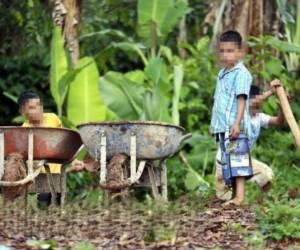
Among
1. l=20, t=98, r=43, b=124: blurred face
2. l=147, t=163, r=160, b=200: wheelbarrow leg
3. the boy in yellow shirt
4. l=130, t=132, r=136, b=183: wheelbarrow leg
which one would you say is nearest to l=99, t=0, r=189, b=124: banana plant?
the boy in yellow shirt

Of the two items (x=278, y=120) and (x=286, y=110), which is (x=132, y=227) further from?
(x=278, y=120)

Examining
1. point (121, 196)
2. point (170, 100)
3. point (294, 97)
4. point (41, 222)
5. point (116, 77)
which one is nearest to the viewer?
point (41, 222)

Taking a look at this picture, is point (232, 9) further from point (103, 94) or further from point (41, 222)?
point (41, 222)

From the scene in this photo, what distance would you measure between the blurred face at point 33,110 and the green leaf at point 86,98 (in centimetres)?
311

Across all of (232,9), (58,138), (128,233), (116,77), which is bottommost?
(128,233)

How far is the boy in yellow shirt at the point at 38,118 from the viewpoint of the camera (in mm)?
8242

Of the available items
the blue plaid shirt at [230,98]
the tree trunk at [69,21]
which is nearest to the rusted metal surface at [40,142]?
the blue plaid shirt at [230,98]

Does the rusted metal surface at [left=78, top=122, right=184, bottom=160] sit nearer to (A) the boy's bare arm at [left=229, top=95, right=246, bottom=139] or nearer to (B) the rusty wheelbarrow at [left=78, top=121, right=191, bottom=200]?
(B) the rusty wheelbarrow at [left=78, top=121, right=191, bottom=200]

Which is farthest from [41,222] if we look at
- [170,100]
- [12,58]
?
[12,58]

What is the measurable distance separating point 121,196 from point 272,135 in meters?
5.94

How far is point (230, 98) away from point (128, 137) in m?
0.93

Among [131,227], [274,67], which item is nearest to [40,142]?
[131,227]

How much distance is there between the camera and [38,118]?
8289 millimetres

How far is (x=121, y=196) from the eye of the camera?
7.38m
